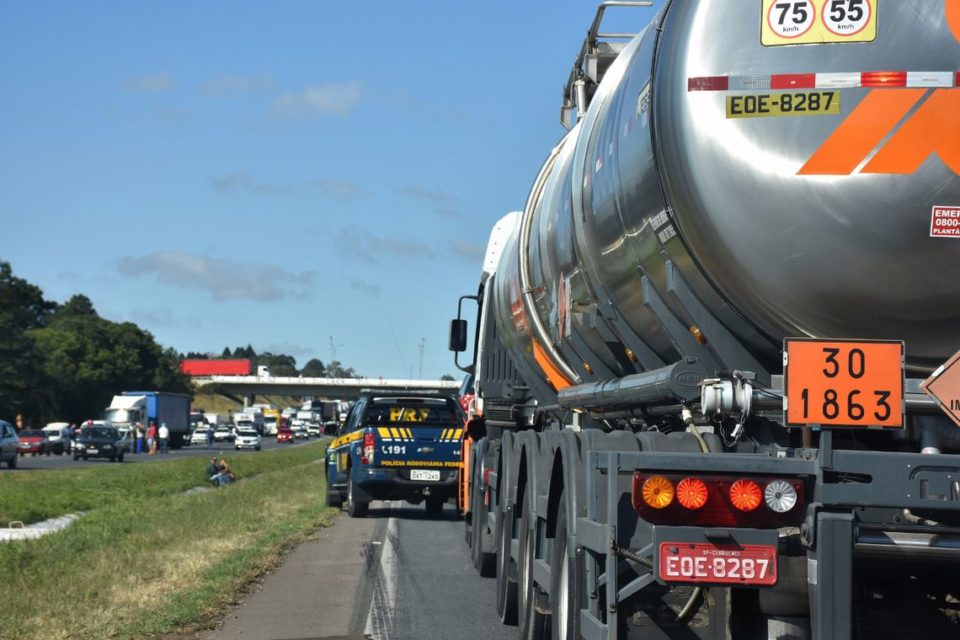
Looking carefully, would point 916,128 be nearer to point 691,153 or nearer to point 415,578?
point 691,153

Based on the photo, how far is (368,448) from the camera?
2141cm

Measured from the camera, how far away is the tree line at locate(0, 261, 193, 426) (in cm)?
9169

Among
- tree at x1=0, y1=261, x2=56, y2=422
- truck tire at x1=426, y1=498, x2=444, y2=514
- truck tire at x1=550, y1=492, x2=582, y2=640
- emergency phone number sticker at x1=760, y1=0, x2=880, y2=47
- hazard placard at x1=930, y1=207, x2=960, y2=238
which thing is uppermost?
tree at x1=0, y1=261, x2=56, y2=422

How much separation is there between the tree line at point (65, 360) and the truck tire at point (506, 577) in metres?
83.7

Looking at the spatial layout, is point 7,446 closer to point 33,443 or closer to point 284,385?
point 33,443

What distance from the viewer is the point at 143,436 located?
81.1 m

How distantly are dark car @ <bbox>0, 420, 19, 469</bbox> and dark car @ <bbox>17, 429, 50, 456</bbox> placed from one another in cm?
1733

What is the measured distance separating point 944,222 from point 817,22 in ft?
3.35

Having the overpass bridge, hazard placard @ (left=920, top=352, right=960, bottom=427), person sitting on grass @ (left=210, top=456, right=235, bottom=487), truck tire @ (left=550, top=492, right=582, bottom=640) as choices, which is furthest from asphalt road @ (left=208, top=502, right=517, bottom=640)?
the overpass bridge

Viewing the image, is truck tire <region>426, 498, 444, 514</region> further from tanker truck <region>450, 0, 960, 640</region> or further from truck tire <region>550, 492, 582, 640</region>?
tanker truck <region>450, 0, 960, 640</region>

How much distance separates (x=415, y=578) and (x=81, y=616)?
14.0 ft

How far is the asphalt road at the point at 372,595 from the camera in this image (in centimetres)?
1022

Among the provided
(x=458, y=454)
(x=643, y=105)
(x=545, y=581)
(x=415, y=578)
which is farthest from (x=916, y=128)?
(x=458, y=454)

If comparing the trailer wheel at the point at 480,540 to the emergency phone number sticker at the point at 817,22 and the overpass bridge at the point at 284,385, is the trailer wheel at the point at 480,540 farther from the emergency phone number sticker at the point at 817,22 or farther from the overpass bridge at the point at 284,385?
the overpass bridge at the point at 284,385
